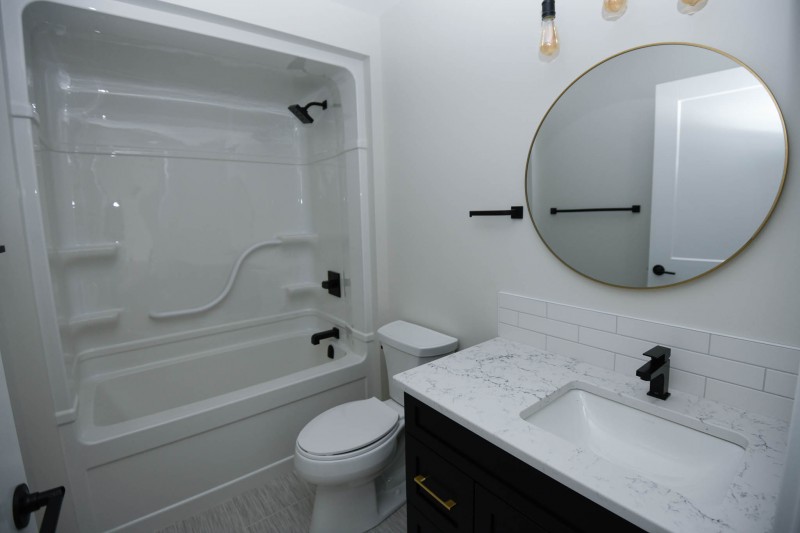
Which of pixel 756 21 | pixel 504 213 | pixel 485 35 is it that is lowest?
pixel 504 213

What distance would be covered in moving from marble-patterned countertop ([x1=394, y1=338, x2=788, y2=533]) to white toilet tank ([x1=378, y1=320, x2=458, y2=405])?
30 centimetres

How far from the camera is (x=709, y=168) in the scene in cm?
100

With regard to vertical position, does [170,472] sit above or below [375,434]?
below

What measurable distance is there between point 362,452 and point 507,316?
2.65ft

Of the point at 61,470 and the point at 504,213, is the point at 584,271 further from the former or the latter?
the point at 61,470

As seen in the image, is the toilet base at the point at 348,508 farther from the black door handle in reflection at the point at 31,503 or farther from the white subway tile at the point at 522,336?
the black door handle in reflection at the point at 31,503

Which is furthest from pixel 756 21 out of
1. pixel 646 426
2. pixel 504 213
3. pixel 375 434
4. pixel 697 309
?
pixel 375 434

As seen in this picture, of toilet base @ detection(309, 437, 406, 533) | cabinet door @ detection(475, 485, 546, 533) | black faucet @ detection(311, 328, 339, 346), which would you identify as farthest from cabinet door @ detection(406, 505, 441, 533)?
black faucet @ detection(311, 328, 339, 346)

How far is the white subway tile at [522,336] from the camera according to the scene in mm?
1431

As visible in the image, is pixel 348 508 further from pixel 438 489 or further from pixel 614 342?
pixel 614 342

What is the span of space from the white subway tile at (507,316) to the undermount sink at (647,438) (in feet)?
1.28

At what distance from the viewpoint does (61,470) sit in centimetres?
145

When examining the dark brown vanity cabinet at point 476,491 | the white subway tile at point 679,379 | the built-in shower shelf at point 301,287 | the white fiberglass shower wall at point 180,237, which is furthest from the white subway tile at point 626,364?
the built-in shower shelf at point 301,287

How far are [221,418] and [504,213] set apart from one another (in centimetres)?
161
